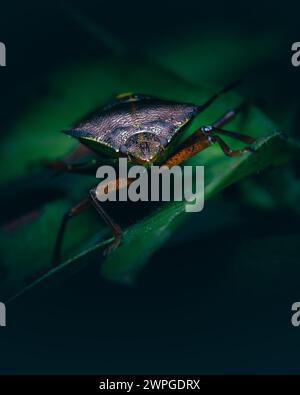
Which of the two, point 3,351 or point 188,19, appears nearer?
point 3,351

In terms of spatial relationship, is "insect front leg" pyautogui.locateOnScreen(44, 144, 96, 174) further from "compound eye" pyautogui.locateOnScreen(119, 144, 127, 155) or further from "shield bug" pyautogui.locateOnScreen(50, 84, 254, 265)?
"compound eye" pyautogui.locateOnScreen(119, 144, 127, 155)

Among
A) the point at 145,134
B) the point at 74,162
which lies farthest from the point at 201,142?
the point at 74,162

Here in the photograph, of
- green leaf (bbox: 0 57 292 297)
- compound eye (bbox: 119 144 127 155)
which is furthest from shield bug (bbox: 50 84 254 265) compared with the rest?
green leaf (bbox: 0 57 292 297)

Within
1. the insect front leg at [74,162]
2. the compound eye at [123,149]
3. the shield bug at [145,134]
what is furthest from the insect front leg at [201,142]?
the insect front leg at [74,162]

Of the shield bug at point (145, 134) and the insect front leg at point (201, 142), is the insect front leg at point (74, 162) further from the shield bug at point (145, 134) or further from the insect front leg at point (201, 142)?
the insect front leg at point (201, 142)

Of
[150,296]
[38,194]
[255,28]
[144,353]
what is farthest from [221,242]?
[255,28]

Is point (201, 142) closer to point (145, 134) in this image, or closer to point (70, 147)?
point (145, 134)
